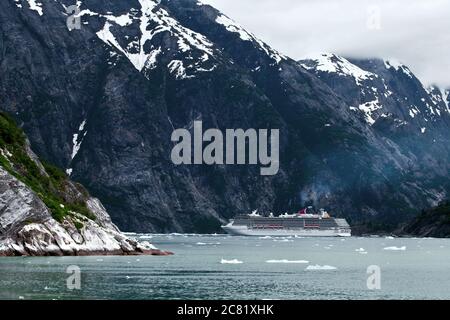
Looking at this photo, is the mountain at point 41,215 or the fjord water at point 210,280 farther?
the mountain at point 41,215

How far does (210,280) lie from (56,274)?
55.4ft

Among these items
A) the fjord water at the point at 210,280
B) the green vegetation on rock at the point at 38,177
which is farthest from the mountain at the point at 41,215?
the fjord water at the point at 210,280

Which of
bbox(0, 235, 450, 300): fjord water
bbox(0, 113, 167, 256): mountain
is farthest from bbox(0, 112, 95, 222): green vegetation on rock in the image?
bbox(0, 235, 450, 300): fjord water

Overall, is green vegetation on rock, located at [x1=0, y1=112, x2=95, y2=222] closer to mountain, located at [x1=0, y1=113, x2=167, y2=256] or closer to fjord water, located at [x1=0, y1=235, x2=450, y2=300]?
mountain, located at [x1=0, y1=113, x2=167, y2=256]

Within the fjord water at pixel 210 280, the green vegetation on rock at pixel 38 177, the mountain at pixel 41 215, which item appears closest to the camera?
the fjord water at pixel 210 280

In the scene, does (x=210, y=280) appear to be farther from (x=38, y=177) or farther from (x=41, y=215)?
(x=38, y=177)

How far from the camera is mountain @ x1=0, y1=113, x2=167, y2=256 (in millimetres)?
141875

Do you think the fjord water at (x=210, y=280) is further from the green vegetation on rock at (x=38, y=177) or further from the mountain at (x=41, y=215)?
the green vegetation on rock at (x=38, y=177)

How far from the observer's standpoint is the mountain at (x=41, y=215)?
465ft

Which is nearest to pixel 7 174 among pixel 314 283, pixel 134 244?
pixel 134 244

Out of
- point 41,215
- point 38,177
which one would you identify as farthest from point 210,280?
point 38,177

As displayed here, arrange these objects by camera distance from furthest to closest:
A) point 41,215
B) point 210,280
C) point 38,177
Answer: point 38,177, point 41,215, point 210,280

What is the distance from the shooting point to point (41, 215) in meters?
145
